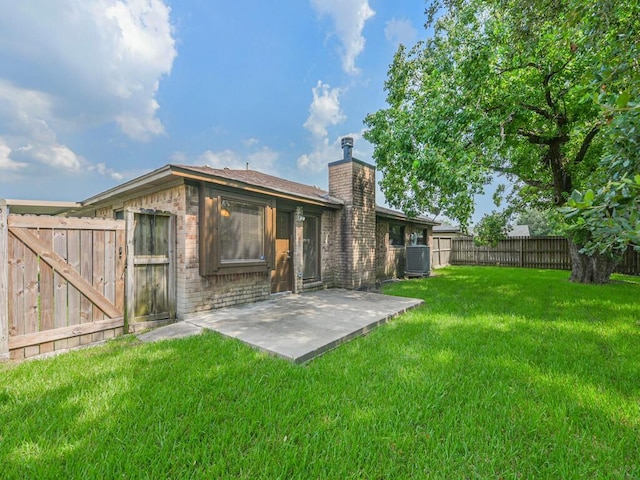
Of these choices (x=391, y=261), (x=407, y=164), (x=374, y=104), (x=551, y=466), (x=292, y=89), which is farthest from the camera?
(x=292, y=89)

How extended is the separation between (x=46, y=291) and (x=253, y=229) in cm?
322

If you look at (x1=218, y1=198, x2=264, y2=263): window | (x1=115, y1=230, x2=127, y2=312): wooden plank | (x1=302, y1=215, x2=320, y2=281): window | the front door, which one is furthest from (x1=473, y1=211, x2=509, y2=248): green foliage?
(x1=115, y1=230, x2=127, y2=312): wooden plank

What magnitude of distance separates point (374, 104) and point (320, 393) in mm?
9680

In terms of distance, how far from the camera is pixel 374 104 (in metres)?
9.57

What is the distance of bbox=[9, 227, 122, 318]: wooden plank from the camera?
3277 millimetres

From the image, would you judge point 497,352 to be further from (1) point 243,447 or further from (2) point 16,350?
(2) point 16,350

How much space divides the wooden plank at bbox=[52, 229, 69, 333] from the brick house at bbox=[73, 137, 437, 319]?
3.36 ft

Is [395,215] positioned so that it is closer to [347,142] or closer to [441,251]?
[347,142]

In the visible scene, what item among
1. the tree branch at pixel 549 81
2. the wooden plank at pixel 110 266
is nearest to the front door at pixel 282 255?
the wooden plank at pixel 110 266

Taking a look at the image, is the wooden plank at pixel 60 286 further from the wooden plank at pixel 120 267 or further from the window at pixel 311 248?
the window at pixel 311 248

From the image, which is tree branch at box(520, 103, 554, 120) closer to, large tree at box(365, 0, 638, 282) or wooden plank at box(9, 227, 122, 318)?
large tree at box(365, 0, 638, 282)

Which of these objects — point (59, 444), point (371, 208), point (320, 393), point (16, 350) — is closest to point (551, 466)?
point (320, 393)

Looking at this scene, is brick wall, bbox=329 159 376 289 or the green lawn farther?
brick wall, bbox=329 159 376 289

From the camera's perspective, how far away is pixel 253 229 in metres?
5.71
